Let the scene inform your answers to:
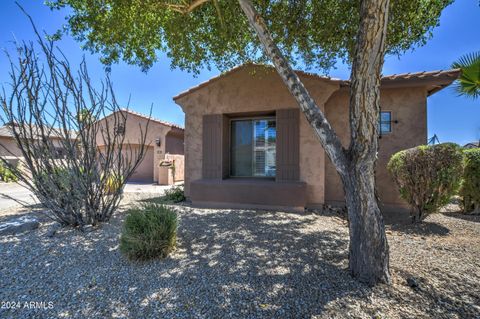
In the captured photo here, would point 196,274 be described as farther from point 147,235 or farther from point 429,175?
point 429,175

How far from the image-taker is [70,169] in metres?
4.76

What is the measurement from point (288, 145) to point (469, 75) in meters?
6.95

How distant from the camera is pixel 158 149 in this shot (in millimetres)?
14680

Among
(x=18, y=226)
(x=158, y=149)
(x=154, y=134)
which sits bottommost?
(x=18, y=226)

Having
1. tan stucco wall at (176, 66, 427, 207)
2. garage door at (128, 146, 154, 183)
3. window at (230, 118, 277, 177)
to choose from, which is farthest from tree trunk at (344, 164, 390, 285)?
garage door at (128, 146, 154, 183)

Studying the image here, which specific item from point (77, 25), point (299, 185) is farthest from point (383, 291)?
point (77, 25)

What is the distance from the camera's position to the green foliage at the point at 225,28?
5.57 m

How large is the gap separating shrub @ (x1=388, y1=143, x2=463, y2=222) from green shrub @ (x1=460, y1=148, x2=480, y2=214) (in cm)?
171

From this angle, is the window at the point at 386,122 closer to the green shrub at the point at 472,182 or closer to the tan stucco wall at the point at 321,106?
the tan stucco wall at the point at 321,106

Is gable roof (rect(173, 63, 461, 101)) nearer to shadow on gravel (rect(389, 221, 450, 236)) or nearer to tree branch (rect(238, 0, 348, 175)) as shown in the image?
shadow on gravel (rect(389, 221, 450, 236))

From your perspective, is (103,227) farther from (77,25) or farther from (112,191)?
(77,25)

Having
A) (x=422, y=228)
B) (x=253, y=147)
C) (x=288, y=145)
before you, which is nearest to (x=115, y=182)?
(x=253, y=147)

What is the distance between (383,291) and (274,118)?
603 cm

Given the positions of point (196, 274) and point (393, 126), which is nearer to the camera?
point (196, 274)
